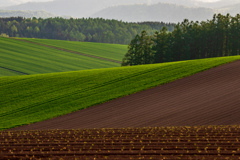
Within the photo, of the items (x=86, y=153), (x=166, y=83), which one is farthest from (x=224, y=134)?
(x=166, y=83)

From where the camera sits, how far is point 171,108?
27516 millimetres

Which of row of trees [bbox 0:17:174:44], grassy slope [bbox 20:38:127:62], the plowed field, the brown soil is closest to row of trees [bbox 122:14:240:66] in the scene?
grassy slope [bbox 20:38:127:62]

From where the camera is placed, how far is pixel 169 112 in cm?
2644

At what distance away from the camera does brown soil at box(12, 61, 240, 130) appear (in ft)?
79.7

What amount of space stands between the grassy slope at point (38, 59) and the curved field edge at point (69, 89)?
119 ft

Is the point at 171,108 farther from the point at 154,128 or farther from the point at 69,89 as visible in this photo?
the point at 69,89

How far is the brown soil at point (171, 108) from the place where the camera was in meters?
24.3

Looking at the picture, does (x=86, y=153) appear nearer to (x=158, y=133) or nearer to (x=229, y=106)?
(x=158, y=133)

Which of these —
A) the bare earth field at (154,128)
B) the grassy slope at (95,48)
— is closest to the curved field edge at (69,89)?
the bare earth field at (154,128)

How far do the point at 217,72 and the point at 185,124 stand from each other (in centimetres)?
1650

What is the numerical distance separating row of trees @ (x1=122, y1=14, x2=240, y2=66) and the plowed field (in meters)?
60.2

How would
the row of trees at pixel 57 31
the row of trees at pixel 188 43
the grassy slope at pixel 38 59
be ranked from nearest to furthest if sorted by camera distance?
1. the row of trees at pixel 188 43
2. the grassy slope at pixel 38 59
3. the row of trees at pixel 57 31

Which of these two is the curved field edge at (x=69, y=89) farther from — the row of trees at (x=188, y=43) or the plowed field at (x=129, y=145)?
the row of trees at (x=188, y=43)

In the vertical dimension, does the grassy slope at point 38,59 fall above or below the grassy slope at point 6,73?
above
